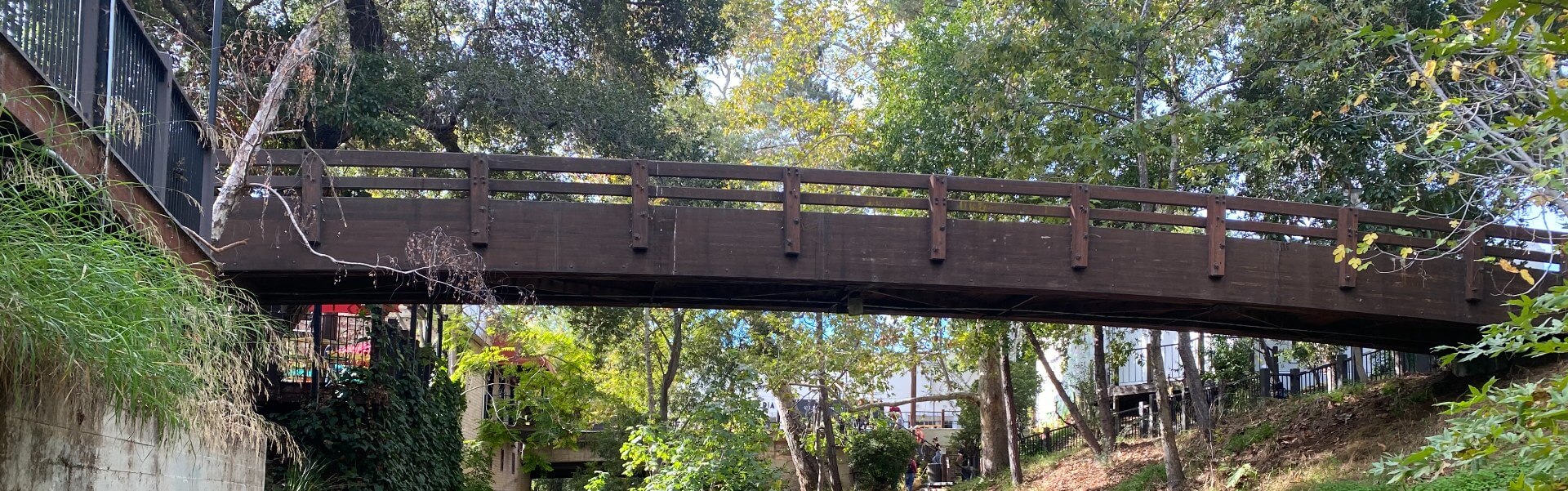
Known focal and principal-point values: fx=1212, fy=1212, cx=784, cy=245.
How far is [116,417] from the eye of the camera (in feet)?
20.6

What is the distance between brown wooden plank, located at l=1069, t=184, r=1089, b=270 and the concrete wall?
9163 millimetres

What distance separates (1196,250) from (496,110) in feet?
35.0

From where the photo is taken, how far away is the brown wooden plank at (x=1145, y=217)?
1398cm

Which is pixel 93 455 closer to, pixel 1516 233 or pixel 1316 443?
pixel 1516 233

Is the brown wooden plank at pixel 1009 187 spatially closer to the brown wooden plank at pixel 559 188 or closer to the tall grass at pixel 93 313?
the brown wooden plank at pixel 559 188

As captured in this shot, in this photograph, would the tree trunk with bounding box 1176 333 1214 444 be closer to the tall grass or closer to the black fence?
the black fence

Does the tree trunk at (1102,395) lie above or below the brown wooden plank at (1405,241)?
below

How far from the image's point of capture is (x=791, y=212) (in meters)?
13.1

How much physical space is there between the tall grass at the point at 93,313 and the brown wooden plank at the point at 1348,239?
40.8 feet

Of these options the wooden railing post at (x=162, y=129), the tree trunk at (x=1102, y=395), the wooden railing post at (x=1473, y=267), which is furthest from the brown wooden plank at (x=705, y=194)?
the tree trunk at (x=1102, y=395)

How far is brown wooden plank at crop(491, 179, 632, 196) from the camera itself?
1272 cm

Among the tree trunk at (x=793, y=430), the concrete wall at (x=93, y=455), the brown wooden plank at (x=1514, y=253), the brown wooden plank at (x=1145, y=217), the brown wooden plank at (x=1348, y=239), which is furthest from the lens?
the tree trunk at (x=793, y=430)

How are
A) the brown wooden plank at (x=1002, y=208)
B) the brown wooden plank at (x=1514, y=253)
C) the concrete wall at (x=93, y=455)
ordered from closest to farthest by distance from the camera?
the concrete wall at (x=93, y=455) → the brown wooden plank at (x=1002, y=208) → the brown wooden plank at (x=1514, y=253)

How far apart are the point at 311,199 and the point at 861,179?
5774mm
